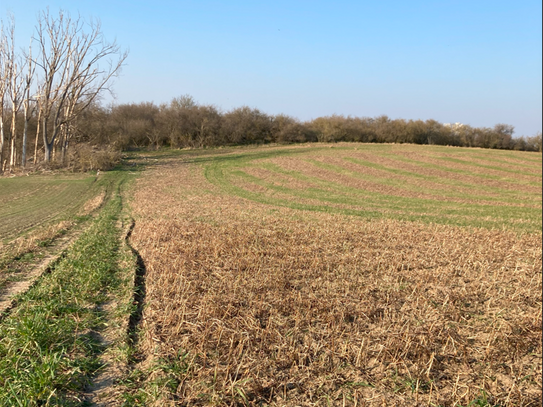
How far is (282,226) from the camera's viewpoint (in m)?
11.7

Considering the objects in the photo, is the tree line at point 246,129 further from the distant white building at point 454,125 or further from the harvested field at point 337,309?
the harvested field at point 337,309

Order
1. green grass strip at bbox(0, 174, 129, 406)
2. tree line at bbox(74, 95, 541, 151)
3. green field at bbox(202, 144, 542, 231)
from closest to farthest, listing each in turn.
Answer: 1. green grass strip at bbox(0, 174, 129, 406)
2. green field at bbox(202, 144, 542, 231)
3. tree line at bbox(74, 95, 541, 151)

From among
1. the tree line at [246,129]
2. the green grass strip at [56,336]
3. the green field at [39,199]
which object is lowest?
the green grass strip at [56,336]

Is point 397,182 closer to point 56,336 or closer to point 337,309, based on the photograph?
point 337,309

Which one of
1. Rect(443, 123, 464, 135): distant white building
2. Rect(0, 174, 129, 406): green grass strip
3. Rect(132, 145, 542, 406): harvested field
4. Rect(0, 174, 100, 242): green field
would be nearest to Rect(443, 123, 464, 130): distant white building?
Rect(443, 123, 464, 135): distant white building

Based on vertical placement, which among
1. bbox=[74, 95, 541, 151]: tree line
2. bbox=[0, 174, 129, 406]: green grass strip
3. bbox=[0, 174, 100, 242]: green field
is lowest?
bbox=[0, 174, 129, 406]: green grass strip

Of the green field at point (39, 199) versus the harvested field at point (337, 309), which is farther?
the green field at point (39, 199)

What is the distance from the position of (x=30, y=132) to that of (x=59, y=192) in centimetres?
2527

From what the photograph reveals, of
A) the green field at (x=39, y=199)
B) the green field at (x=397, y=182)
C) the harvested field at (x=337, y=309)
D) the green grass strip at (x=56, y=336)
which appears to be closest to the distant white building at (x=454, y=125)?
the green field at (x=397, y=182)

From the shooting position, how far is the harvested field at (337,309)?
4.15 m

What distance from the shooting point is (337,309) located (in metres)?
5.86

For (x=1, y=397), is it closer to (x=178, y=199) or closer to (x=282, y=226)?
(x=282, y=226)

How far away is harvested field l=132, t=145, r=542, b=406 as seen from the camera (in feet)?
13.6

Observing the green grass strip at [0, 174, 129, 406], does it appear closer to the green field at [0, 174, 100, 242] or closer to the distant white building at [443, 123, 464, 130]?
the green field at [0, 174, 100, 242]
